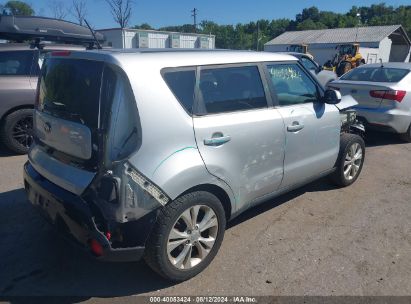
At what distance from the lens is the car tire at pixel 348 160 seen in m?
4.53

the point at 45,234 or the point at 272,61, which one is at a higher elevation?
the point at 272,61

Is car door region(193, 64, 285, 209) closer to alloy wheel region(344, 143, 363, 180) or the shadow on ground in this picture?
alloy wheel region(344, 143, 363, 180)

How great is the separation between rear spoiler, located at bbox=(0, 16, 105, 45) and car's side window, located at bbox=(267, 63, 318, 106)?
147 inches

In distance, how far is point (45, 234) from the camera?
352 centimetres

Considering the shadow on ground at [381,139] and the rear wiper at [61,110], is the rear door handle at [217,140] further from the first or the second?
the shadow on ground at [381,139]

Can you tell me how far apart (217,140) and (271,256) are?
3.97 feet

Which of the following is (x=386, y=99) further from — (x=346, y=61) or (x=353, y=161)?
(x=346, y=61)

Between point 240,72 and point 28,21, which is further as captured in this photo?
point 28,21

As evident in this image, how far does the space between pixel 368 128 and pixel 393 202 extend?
107 inches

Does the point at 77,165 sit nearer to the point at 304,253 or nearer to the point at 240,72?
the point at 240,72

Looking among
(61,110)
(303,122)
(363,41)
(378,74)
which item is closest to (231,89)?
(303,122)

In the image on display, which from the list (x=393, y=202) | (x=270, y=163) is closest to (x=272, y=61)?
(x=270, y=163)

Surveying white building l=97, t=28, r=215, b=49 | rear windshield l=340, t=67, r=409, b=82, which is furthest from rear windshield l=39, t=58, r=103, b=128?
white building l=97, t=28, r=215, b=49

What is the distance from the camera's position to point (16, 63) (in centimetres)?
590
